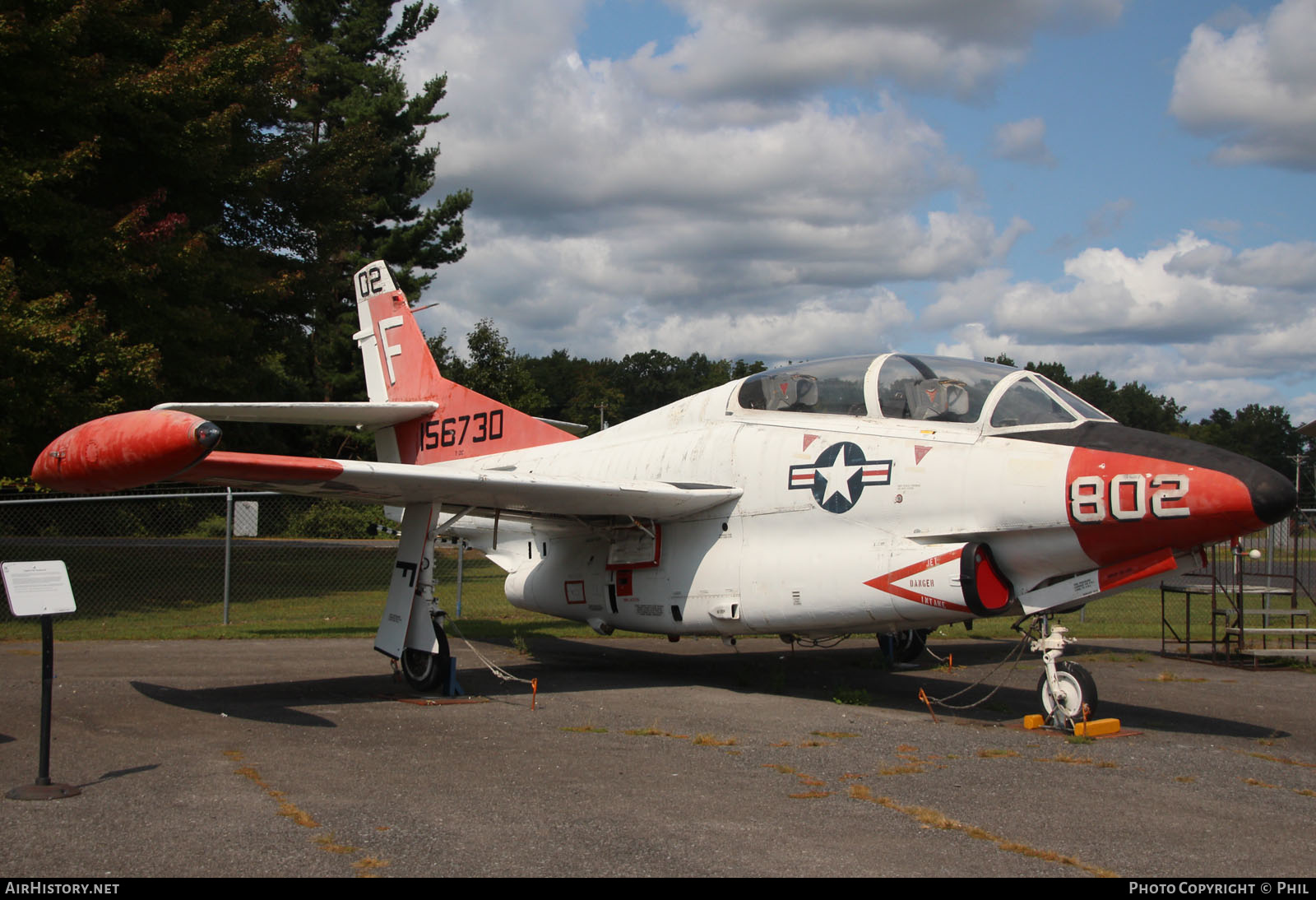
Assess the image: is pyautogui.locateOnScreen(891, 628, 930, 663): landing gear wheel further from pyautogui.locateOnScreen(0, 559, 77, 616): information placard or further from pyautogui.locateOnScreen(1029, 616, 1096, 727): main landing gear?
pyautogui.locateOnScreen(0, 559, 77, 616): information placard

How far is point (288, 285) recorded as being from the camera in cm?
2170

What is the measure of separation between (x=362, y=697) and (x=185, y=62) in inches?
551

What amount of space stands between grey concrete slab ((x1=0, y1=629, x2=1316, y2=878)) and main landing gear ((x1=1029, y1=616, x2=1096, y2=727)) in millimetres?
301

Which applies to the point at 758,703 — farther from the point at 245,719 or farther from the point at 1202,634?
the point at 1202,634

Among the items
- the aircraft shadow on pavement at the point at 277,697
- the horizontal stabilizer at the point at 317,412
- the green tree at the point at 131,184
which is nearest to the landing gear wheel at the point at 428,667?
the aircraft shadow on pavement at the point at 277,697

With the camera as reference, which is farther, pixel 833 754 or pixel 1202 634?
pixel 1202 634

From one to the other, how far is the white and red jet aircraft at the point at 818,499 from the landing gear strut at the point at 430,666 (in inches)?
0.8

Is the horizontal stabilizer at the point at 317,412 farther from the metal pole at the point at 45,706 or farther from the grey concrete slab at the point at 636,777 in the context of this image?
the metal pole at the point at 45,706

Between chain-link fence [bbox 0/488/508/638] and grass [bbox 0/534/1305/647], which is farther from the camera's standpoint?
chain-link fence [bbox 0/488/508/638]

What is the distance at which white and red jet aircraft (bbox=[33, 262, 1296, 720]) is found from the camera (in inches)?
277

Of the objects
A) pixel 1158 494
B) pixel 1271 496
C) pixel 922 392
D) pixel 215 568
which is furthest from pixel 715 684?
pixel 215 568

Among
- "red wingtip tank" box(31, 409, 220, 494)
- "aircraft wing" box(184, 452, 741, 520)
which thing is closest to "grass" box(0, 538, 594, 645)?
"aircraft wing" box(184, 452, 741, 520)

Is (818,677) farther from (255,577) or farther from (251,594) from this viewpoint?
(255,577)
